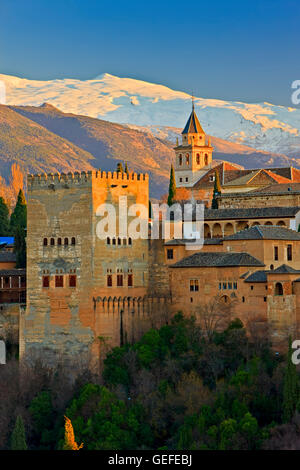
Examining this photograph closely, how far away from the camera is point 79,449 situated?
163 feet

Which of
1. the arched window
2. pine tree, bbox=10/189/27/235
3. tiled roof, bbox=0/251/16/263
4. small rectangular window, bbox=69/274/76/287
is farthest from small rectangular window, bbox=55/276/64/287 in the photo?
pine tree, bbox=10/189/27/235

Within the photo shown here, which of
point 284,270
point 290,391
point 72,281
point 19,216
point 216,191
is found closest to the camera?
point 290,391

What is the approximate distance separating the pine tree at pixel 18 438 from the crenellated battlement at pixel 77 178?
41.4 feet

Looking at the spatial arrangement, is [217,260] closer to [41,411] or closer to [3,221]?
[41,411]

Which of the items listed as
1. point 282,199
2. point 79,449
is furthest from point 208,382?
point 282,199

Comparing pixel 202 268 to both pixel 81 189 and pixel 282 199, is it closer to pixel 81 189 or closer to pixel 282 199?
pixel 81 189

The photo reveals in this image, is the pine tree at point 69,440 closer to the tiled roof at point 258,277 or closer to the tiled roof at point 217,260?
the tiled roof at point 217,260

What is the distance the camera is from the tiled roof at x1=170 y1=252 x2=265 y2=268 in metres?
55.0

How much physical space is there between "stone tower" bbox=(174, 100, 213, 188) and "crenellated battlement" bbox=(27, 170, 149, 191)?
3135cm

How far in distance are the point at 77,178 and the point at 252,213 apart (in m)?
12.4

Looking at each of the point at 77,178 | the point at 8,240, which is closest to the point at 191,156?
the point at 8,240

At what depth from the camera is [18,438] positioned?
51.0 m

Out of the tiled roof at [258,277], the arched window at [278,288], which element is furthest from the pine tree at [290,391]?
the tiled roof at [258,277]

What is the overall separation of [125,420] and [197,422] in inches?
141
